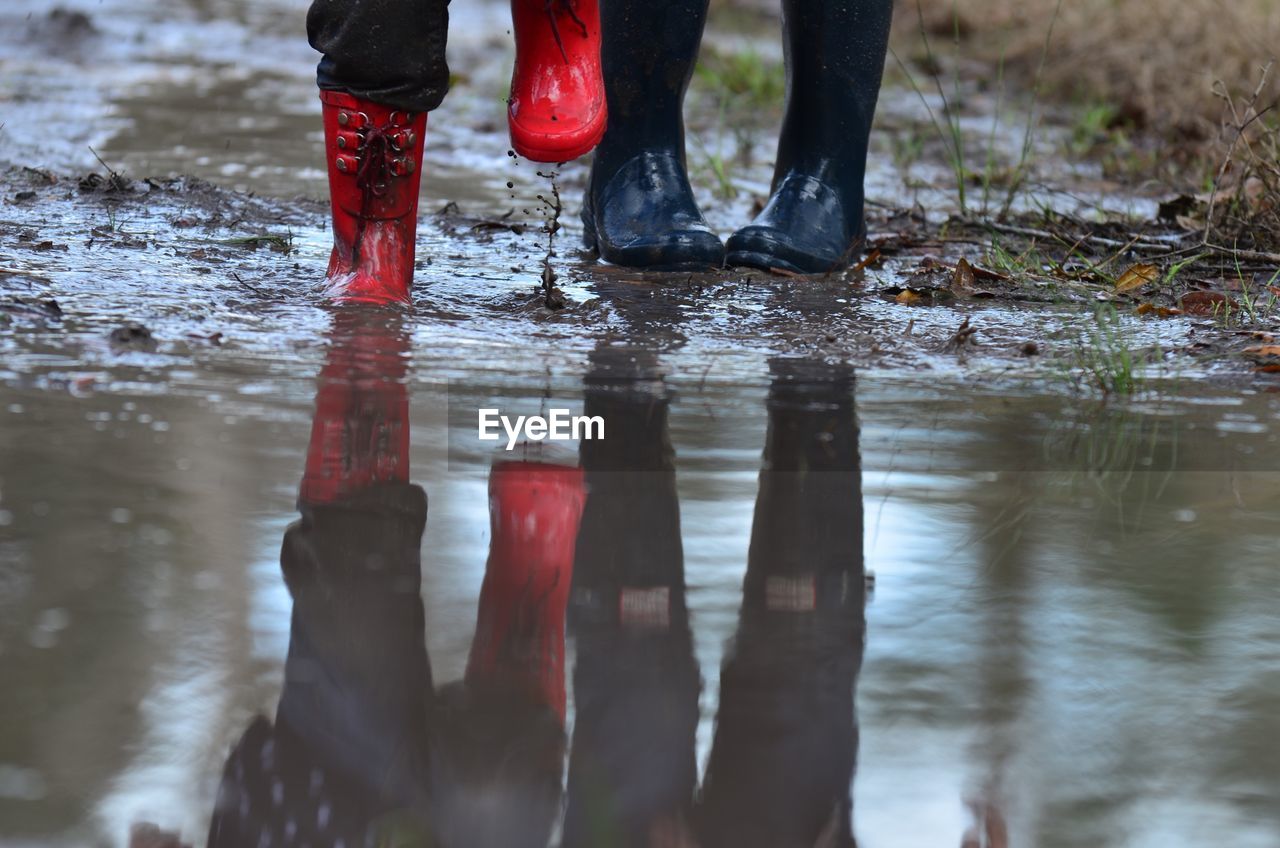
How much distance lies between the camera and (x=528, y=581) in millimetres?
1362

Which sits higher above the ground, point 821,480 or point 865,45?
point 865,45

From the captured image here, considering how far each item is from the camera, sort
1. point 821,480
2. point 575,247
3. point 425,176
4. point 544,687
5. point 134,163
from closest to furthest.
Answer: point 544,687, point 821,480, point 575,247, point 134,163, point 425,176

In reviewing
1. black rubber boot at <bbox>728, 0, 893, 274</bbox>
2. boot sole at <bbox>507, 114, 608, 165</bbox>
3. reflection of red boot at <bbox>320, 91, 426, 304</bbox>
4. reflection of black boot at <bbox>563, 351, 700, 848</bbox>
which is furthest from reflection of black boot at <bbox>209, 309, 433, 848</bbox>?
black rubber boot at <bbox>728, 0, 893, 274</bbox>

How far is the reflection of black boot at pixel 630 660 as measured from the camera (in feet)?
3.43

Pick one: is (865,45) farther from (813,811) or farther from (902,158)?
(813,811)

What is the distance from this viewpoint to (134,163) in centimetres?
368

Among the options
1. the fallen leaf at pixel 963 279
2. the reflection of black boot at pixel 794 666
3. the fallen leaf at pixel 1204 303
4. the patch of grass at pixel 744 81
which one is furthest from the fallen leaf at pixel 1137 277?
the patch of grass at pixel 744 81

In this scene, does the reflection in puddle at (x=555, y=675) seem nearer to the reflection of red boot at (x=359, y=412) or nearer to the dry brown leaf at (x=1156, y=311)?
the reflection of red boot at (x=359, y=412)

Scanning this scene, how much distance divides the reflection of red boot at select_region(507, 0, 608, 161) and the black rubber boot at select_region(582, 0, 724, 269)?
0.40 meters

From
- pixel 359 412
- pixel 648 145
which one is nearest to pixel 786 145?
pixel 648 145

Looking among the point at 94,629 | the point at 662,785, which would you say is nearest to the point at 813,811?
the point at 662,785

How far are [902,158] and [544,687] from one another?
3.39 meters

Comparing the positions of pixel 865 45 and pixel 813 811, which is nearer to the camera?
pixel 813 811

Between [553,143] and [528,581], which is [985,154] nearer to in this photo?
[553,143]
